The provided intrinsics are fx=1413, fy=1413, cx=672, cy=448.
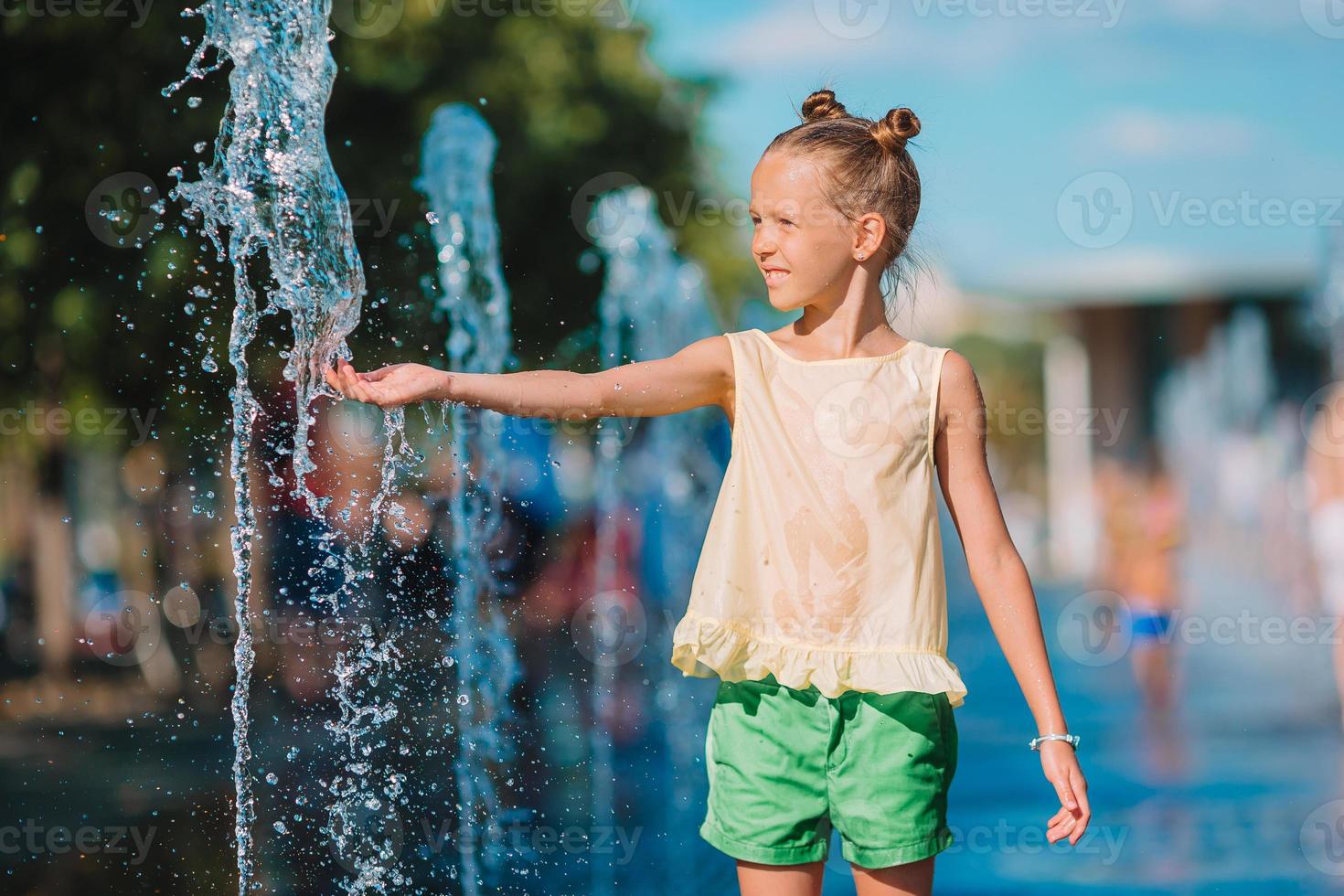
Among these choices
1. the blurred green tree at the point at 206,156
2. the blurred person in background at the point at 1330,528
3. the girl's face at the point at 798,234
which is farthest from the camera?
the blurred green tree at the point at 206,156

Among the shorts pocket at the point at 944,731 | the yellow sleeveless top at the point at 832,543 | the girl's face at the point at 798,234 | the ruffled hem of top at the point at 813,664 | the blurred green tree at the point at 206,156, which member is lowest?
the shorts pocket at the point at 944,731

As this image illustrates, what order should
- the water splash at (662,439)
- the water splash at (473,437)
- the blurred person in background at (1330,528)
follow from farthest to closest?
the water splash at (662,439)
the blurred person in background at (1330,528)
the water splash at (473,437)

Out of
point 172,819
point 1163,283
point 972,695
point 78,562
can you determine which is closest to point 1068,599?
point 1163,283

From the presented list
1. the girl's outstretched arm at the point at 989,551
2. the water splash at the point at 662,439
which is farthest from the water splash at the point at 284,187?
the water splash at the point at 662,439

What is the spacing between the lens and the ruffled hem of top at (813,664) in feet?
5.82

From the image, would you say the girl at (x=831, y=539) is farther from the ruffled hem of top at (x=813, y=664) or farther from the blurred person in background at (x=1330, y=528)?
the blurred person in background at (x=1330, y=528)

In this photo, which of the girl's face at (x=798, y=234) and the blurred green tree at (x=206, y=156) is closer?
the girl's face at (x=798, y=234)

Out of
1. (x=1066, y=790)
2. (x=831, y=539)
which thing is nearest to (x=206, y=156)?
(x=831, y=539)

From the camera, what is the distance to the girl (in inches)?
70.1

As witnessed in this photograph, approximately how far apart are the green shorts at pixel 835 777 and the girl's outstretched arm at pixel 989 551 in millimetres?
138

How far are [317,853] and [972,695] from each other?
17.1ft

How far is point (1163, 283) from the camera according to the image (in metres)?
18.2

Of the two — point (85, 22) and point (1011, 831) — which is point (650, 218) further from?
point (1011, 831)

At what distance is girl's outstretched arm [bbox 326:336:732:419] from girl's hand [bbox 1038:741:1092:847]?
64 centimetres
